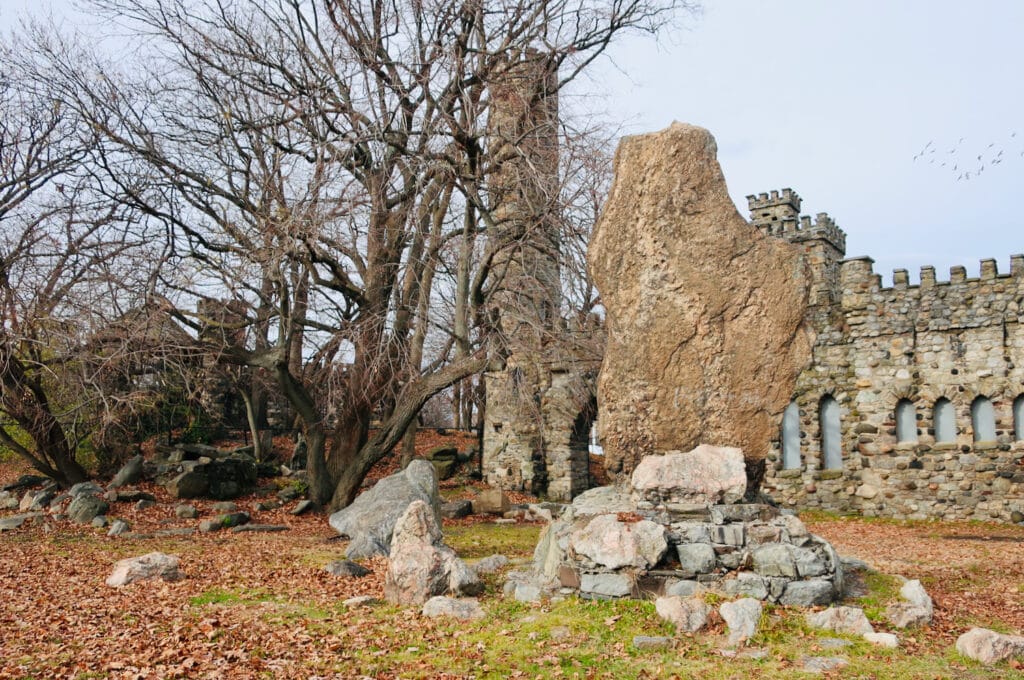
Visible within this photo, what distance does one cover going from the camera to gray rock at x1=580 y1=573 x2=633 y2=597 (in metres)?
8.27

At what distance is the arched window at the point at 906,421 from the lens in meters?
20.1

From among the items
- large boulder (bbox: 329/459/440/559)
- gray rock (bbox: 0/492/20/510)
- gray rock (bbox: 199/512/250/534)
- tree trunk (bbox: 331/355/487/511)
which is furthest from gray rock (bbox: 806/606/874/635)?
gray rock (bbox: 0/492/20/510)

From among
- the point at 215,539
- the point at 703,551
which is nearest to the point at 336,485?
the point at 215,539

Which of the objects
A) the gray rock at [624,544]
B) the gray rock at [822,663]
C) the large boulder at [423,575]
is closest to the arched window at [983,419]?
the gray rock at [624,544]

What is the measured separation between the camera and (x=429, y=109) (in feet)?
49.9

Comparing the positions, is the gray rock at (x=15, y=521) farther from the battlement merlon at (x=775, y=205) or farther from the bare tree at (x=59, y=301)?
the battlement merlon at (x=775, y=205)

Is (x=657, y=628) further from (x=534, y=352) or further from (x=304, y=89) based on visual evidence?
(x=304, y=89)

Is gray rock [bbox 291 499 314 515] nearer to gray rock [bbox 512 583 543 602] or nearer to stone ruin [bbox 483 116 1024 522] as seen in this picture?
stone ruin [bbox 483 116 1024 522]

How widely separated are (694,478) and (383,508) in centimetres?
595

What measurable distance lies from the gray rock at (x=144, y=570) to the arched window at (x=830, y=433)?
632 inches

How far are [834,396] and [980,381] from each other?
3.27m

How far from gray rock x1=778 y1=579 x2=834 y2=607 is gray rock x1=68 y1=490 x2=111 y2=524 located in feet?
39.7

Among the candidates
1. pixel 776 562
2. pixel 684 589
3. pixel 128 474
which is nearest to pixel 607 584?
pixel 684 589

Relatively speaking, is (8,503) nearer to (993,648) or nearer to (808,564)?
(808,564)
